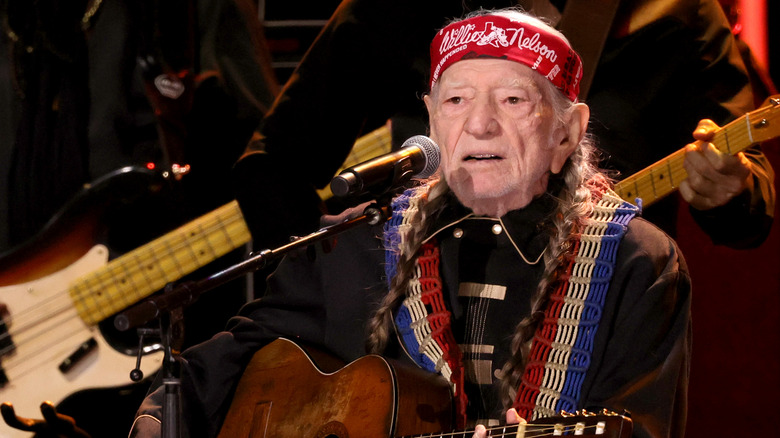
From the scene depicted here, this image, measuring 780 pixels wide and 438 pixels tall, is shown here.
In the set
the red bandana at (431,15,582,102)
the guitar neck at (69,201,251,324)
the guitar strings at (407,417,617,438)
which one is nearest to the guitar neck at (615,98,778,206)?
the red bandana at (431,15,582,102)

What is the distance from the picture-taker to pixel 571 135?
2641 mm

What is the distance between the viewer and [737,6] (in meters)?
3.63

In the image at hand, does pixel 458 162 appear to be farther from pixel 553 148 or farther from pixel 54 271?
pixel 54 271

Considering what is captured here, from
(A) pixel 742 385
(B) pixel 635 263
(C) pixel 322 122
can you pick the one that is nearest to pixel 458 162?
(B) pixel 635 263

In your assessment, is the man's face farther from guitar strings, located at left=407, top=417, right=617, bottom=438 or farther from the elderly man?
guitar strings, located at left=407, top=417, right=617, bottom=438

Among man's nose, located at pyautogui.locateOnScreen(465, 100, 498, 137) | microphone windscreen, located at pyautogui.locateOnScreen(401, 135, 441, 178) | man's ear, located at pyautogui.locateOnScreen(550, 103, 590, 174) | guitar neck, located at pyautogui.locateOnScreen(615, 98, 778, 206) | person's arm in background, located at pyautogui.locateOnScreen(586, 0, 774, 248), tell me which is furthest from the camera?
person's arm in background, located at pyautogui.locateOnScreen(586, 0, 774, 248)

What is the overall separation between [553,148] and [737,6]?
4.90 feet

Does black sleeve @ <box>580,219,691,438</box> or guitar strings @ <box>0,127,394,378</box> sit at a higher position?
black sleeve @ <box>580,219,691,438</box>

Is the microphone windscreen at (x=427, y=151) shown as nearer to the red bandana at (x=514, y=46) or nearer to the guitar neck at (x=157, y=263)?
the red bandana at (x=514, y=46)

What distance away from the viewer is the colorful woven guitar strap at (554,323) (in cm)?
237

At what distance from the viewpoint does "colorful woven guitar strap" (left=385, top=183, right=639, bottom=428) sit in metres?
2.37

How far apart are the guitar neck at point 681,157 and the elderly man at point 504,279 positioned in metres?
0.50

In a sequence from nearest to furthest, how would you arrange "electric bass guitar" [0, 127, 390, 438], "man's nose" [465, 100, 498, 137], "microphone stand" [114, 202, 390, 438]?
"microphone stand" [114, 202, 390, 438]
"man's nose" [465, 100, 498, 137]
"electric bass guitar" [0, 127, 390, 438]

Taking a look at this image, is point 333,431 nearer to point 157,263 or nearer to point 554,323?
point 554,323
